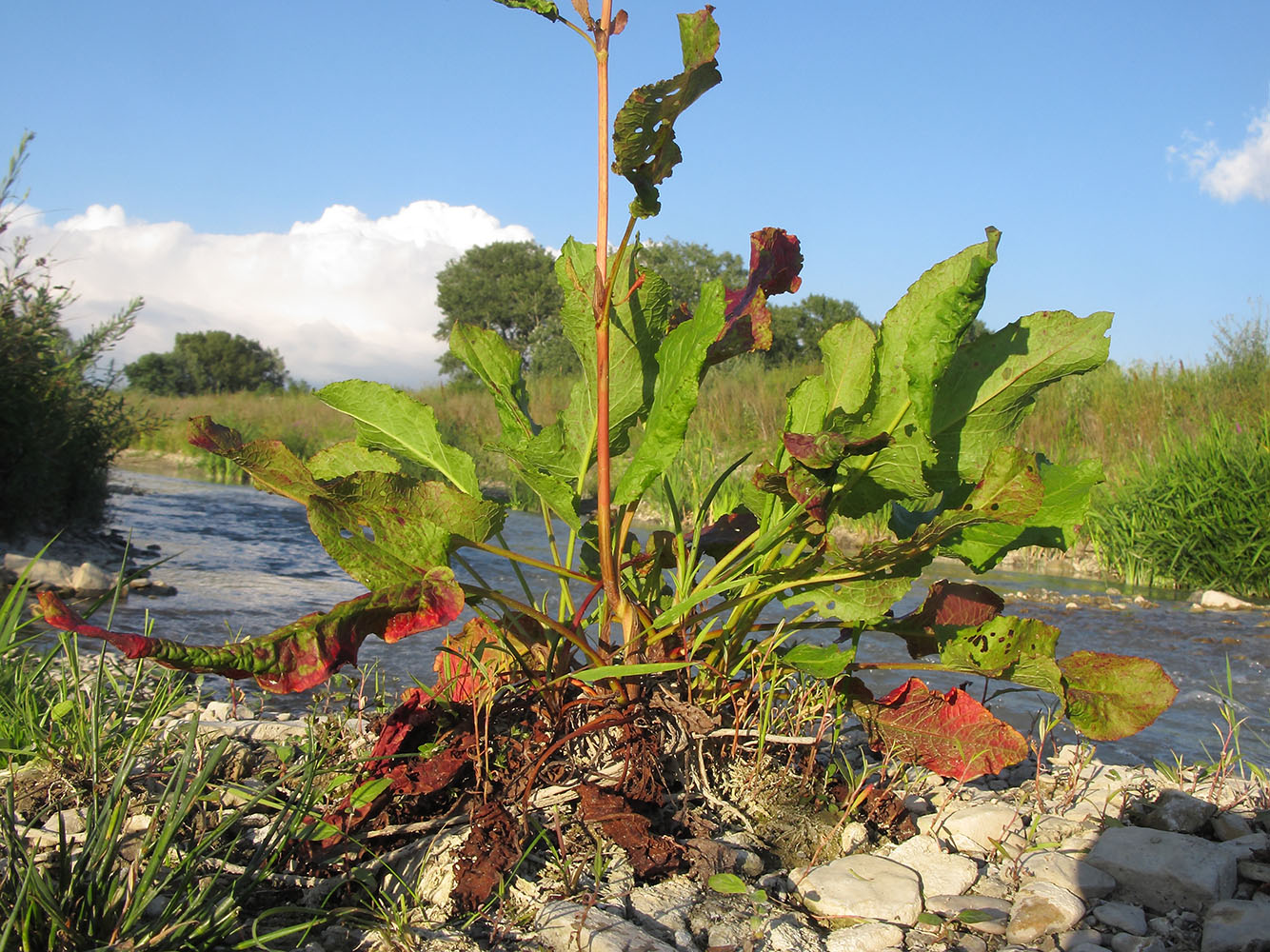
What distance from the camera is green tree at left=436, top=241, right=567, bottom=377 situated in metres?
37.1

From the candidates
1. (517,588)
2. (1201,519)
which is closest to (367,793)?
(517,588)

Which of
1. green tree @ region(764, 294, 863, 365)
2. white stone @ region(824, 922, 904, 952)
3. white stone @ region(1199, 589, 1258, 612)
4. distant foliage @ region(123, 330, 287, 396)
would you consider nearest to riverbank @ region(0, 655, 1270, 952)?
white stone @ region(824, 922, 904, 952)

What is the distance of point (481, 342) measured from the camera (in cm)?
176

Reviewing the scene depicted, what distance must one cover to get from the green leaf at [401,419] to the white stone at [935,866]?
40.9 inches

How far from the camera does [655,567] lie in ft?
5.71

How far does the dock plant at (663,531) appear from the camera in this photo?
1.37m

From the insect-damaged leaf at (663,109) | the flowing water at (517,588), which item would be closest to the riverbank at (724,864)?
the flowing water at (517,588)

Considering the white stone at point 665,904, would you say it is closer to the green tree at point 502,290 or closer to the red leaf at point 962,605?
the red leaf at point 962,605

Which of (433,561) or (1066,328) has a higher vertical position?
(1066,328)

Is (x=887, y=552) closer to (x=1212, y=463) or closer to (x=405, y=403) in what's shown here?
(x=405, y=403)

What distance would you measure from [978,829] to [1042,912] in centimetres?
28

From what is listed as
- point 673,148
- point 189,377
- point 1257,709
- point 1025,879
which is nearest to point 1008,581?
point 1257,709

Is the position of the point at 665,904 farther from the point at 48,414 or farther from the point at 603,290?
the point at 48,414

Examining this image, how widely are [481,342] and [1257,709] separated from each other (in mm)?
3314
